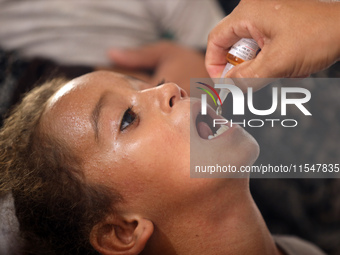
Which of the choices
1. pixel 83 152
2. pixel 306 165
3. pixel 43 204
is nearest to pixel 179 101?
pixel 83 152

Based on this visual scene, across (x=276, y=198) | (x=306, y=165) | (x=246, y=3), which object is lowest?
(x=276, y=198)

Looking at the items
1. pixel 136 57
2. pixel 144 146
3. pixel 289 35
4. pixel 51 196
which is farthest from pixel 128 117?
pixel 136 57

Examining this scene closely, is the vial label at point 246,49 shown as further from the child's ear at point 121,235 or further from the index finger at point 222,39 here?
the child's ear at point 121,235

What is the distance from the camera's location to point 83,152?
0.84 meters

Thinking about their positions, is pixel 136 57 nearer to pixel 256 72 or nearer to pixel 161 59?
pixel 161 59

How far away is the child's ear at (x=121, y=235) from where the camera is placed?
32.7 inches

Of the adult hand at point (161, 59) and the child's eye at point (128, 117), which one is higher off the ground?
the child's eye at point (128, 117)

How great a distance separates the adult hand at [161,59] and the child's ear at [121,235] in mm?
726

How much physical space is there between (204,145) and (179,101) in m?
0.12

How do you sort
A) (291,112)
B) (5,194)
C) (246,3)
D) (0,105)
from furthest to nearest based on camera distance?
(0,105) < (291,112) < (5,194) < (246,3)

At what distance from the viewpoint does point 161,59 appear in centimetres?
156

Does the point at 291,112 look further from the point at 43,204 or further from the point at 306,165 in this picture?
the point at 43,204

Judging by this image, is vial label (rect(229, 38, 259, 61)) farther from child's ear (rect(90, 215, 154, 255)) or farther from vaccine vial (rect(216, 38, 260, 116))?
child's ear (rect(90, 215, 154, 255))

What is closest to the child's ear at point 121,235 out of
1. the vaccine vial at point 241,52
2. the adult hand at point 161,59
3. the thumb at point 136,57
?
the vaccine vial at point 241,52
